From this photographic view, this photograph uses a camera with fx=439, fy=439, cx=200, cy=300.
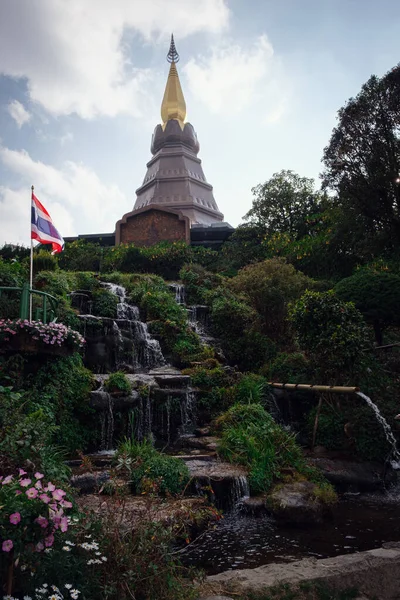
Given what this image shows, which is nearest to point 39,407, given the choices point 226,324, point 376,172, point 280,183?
point 226,324

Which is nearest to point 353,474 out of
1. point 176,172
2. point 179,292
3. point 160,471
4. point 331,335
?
point 331,335

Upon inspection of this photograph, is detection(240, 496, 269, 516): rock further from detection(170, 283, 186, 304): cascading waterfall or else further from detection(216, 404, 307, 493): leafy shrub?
detection(170, 283, 186, 304): cascading waterfall

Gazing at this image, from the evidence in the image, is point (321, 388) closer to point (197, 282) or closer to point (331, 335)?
point (331, 335)

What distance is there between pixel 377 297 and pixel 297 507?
824cm

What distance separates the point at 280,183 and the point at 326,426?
23688mm

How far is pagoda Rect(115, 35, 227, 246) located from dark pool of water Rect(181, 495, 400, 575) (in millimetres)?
25538

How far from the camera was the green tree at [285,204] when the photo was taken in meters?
30.5

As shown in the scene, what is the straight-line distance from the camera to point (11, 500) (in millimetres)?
3279

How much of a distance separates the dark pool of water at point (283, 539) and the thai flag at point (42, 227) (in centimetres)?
751

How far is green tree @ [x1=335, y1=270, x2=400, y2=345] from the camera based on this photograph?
13.4 m

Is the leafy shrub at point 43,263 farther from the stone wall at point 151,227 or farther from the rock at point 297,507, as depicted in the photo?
the rock at point 297,507

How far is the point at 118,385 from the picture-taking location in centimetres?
1128

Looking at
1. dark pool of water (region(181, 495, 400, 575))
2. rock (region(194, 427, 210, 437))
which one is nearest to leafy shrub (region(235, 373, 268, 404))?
rock (region(194, 427, 210, 437))

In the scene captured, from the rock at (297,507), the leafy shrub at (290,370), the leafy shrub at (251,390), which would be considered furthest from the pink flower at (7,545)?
the leafy shrub at (290,370)
